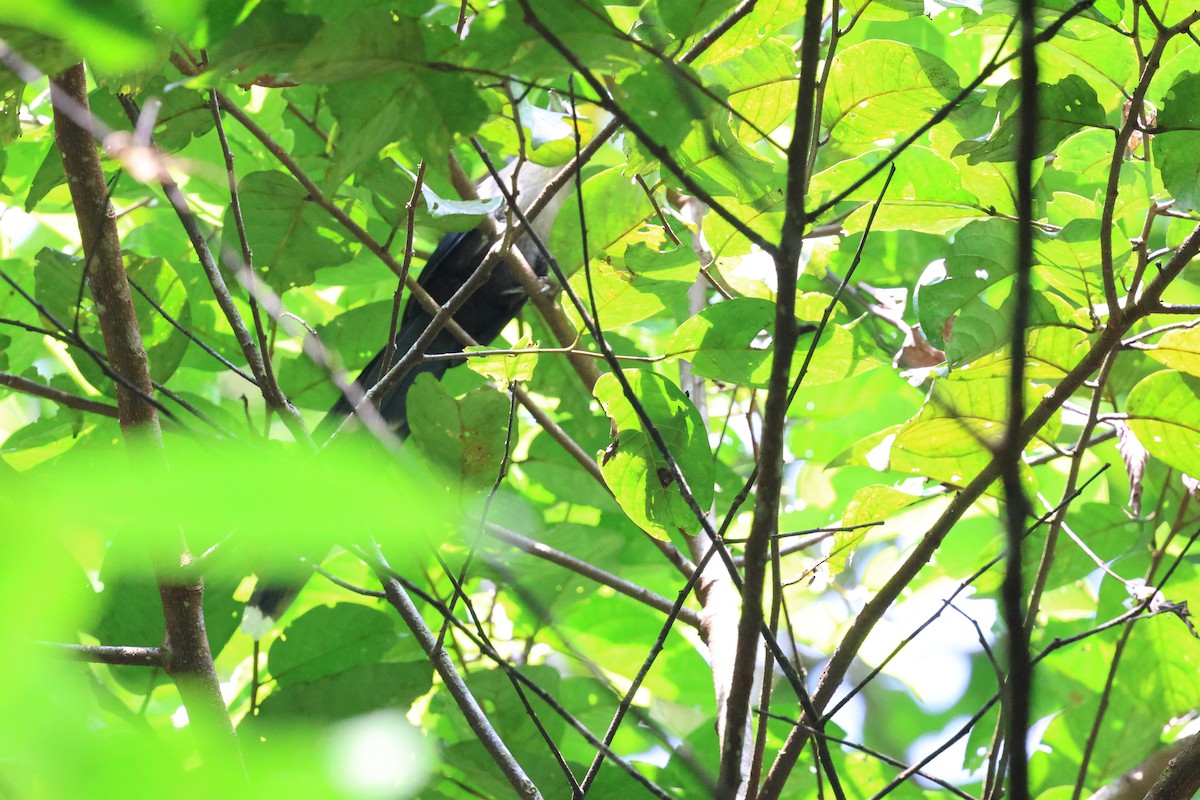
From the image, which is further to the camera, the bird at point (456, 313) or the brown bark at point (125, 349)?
the bird at point (456, 313)

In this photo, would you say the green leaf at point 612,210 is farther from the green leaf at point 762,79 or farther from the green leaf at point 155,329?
the green leaf at point 155,329

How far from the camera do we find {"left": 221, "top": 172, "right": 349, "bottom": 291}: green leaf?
1281mm

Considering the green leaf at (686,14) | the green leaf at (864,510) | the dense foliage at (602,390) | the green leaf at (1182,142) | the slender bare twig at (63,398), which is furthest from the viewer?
the slender bare twig at (63,398)

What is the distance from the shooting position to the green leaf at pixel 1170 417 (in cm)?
110

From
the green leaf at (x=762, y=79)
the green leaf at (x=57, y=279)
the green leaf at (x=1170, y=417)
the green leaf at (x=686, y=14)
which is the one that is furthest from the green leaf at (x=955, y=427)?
the green leaf at (x=57, y=279)

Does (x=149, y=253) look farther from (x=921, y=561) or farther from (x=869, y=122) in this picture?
(x=921, y=561)

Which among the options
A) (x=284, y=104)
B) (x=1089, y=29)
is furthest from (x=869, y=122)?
(x=284, y=104)

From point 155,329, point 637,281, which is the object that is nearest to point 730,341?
point 637,281

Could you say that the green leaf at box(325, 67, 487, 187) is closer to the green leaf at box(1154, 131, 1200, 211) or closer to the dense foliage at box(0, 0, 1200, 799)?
the dense foliage at box(0, 0, 1200, 799)

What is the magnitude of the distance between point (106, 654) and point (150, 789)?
31.0 inches

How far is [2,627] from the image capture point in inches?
11.1

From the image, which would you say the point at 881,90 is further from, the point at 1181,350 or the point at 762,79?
the point at 1181,350

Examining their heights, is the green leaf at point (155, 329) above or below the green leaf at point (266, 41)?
above

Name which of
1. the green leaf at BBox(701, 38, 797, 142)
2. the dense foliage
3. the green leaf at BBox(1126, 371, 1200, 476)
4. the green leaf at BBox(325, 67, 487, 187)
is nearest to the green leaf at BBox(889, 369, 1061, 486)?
the dense foliage
